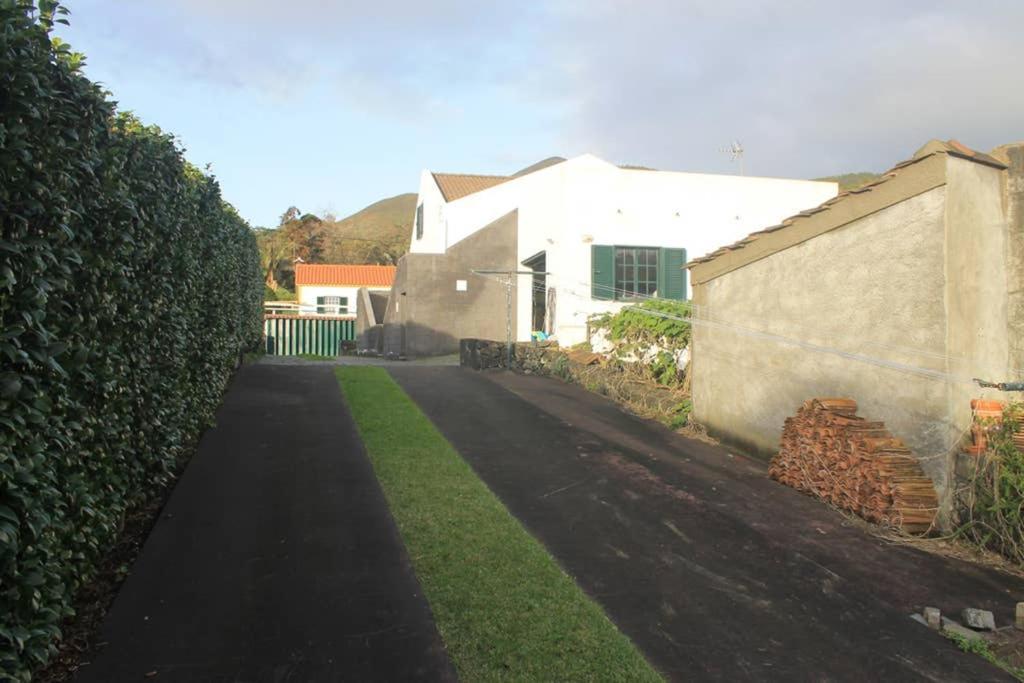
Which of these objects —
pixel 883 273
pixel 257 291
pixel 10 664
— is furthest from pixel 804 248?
pixel 257 291

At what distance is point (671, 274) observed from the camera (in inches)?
760

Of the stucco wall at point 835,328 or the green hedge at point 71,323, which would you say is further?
the stucco wall at point 835,328

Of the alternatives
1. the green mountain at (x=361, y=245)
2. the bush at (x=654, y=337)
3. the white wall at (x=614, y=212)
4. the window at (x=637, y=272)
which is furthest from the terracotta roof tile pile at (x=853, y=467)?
the green mountain at (x=361, y=245)

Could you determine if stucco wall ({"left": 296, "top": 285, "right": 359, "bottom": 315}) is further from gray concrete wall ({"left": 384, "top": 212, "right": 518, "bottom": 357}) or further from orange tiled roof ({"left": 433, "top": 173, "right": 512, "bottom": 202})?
gray concrete wall ({"left": 384, "top": 212, "right": 518, "bottom": 357})

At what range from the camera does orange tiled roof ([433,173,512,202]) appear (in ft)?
86.5

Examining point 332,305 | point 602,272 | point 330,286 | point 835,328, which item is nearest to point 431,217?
point 602,272

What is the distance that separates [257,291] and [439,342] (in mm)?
6759

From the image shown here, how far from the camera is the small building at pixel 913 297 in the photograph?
6668 mm

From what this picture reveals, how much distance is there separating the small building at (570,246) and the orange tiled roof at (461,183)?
93.6 inches

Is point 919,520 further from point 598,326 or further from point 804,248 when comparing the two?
point 598,326

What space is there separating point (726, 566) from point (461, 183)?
2345 centimetres

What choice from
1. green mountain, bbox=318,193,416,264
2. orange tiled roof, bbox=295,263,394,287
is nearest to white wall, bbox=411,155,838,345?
→ orange tiled roof, bbox=295,263,394,287

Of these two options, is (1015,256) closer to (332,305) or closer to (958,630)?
(958,630)

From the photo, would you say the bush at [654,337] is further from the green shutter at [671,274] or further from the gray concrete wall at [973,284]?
the green shutter at [671,274]
